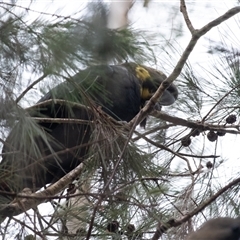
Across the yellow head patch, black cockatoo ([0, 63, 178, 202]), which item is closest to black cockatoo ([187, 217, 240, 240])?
black cockatoo ([0, 63, 178, 202])

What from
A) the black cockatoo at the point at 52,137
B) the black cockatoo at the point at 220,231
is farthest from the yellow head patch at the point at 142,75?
the black cockatoo at the point at 220,231

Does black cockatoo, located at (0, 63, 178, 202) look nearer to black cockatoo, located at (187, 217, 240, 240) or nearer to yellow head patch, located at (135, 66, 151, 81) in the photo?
black cockatoo, located at (187, 217, 240, 240)

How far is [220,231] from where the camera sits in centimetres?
193

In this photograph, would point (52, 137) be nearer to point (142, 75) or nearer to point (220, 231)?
point (220, 231)

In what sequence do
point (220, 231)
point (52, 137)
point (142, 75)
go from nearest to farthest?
point (220, 231)
point (52, 137)
point (142, 75)

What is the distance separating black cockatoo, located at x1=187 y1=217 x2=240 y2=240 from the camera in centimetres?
191

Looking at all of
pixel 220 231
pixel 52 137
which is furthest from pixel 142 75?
pixel 220 231

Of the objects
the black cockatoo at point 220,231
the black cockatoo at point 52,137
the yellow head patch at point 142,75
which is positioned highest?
the yellow head patch at point 142,75

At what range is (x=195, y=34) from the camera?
2.25m

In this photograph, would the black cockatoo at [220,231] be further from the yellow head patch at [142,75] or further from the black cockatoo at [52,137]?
the yellow head patch at [142,75]

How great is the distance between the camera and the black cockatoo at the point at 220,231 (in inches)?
75.2

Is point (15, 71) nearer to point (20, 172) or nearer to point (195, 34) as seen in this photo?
point (20, 172)

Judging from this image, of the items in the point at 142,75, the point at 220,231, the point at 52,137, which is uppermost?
the point at 142,75

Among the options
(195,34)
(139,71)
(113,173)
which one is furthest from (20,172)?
(139,71)
